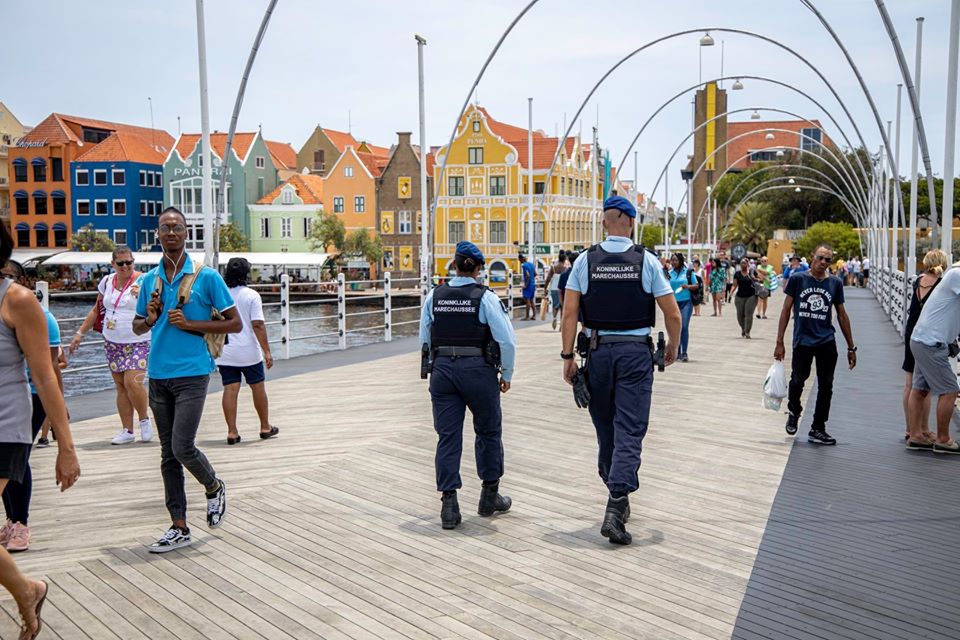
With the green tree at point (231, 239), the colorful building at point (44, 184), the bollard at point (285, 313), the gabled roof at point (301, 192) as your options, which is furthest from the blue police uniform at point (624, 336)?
the colorful building at point (44, 184)

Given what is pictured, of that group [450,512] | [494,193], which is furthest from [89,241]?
[450,512]

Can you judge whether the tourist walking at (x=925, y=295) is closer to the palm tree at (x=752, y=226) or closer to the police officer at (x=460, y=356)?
the police officer at (x=460, y=356)

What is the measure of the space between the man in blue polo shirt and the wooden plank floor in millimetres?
457

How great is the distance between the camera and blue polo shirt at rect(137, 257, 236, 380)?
596 cm

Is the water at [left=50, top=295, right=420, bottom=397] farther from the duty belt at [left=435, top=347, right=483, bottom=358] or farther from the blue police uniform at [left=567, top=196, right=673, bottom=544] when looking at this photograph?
the blue police uniform at [left=567, top=196, right=673, bottom=544]

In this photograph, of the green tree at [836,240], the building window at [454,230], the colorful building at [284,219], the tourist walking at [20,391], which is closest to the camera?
the tourist walking at [20,391]

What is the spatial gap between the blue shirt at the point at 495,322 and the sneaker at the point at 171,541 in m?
1.82

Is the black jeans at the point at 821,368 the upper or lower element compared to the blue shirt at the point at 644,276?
lower

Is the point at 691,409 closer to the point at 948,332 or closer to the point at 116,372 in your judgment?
the point at 948,332

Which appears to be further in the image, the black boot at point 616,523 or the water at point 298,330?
the water at point 298,330

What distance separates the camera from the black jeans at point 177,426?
591 centimetres

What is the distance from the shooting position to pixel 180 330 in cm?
603

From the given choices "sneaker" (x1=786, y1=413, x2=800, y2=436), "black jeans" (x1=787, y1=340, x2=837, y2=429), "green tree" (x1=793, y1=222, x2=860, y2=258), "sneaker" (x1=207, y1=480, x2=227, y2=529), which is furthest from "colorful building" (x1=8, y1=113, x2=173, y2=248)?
"sneaker" (x1=207, y1=480, x2=227, y2=529)

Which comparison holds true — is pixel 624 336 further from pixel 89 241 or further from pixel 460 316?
pixel 89 241
